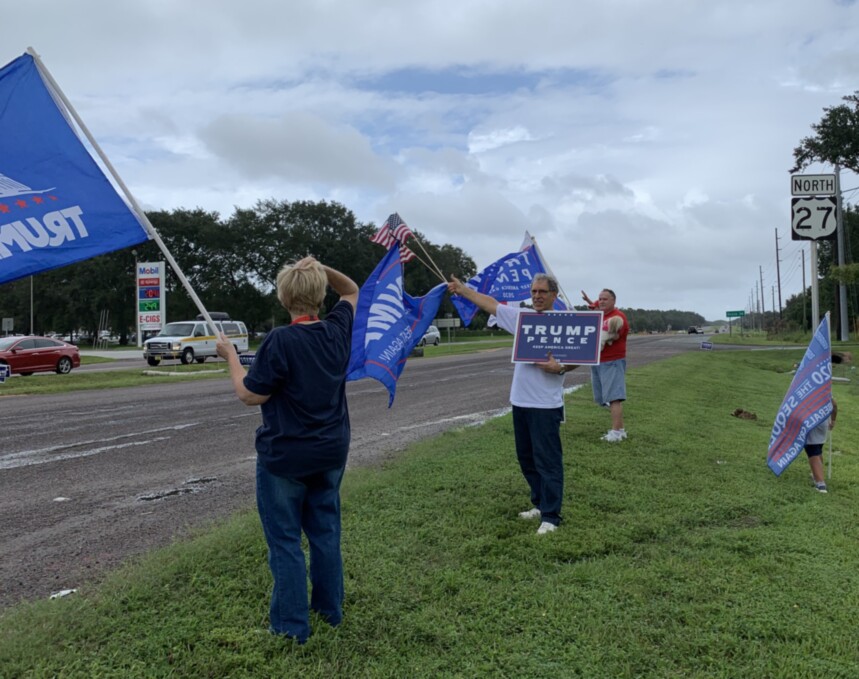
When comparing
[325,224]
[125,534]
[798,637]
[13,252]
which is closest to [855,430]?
[798,637]

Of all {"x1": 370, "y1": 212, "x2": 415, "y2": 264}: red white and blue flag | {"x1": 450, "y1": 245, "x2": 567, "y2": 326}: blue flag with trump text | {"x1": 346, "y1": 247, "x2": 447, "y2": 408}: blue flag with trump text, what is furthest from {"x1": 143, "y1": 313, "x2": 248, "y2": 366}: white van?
{"x1": 346, "y1": 247, "x2": 447, "y2": 408}: blue flag with trump text

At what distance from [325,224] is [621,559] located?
241ft

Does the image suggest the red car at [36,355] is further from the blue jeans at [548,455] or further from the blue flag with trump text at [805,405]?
the blue flag with trump text at [805,405]

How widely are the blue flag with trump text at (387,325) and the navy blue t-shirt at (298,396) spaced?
7.74ft

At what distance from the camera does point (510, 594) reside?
12.5ft

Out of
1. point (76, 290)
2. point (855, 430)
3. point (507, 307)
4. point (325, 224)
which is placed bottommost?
point (855, 430)

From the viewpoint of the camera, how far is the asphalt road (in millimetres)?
4762

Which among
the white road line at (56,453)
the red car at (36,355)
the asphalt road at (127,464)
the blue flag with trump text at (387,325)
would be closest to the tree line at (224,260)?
the red car at (36,355)

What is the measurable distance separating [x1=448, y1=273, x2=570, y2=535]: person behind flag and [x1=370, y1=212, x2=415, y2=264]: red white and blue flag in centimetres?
136

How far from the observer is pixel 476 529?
4902mm

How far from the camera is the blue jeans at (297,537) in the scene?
314 cm

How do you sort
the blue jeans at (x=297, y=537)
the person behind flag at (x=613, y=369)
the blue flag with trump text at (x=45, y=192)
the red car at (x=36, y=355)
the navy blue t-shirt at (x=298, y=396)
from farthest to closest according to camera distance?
the red car at (x=36, y=355) < the person behind flag at (x=613, y=369) < the blue flag with trump text at (x=45, y=192) < the blue jeans at (x=297, y=537) < the navy blue t-shirt at (x=298, y=396)

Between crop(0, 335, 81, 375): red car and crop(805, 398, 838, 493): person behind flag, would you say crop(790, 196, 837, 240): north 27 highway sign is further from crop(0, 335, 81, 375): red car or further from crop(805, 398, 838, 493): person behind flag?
crop(0, 335, 81, 375): red car

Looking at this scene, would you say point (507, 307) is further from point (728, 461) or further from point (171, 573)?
point (728, 461)
